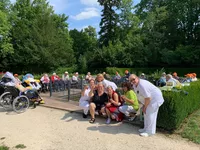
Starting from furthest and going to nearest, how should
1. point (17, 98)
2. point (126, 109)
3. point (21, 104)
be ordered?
point (21, 104) < point (17, 98) < point (126, 109)

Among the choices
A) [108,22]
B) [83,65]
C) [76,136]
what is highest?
[108,22]

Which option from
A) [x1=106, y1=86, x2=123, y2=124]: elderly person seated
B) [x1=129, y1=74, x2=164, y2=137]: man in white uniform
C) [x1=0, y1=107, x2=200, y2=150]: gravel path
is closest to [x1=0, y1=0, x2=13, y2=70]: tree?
[x1=0, y1=107, x2=200, y2=150]: gravel path

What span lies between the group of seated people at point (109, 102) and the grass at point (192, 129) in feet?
4.35

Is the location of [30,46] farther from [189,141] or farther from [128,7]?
[189,141]

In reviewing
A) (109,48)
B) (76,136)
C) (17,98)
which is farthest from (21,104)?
(109,48)

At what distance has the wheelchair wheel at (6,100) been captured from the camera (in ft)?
24.6

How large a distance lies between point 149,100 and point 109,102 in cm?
149

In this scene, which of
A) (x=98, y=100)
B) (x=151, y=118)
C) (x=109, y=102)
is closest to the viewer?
(x=151, y=118)

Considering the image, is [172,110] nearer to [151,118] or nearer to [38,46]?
[151,118]

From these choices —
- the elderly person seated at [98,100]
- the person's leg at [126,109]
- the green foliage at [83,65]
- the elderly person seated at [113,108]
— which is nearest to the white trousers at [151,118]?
the person's leg at [126,109]

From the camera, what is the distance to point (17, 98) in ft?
23.1

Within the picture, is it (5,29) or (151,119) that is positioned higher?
(5,29)

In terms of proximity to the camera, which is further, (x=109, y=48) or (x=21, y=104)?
(x=109, y=48)

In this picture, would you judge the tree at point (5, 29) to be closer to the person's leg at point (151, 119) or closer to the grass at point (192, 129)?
the person's leg at point (151, 119)
